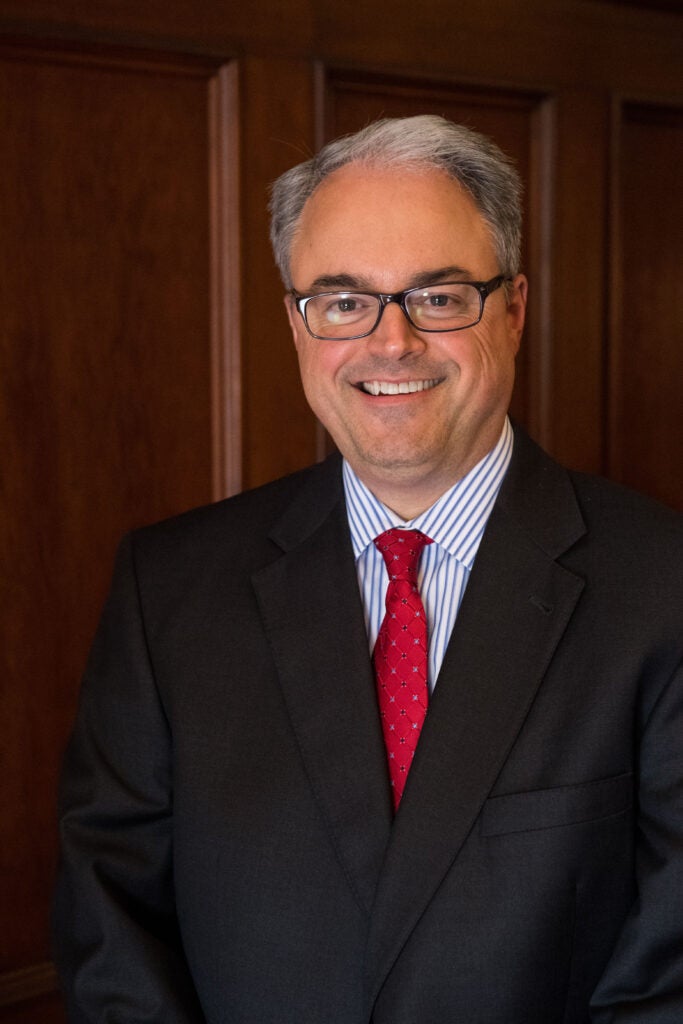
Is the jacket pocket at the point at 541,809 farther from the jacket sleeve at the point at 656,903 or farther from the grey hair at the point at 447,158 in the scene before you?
the grey hair at the point at 447,158

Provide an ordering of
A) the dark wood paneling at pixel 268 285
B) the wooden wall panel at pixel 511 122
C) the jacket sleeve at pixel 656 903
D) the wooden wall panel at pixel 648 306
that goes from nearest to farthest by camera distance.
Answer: the jacket sleeve at pixel 656 903, the dark wood paneling at pixel 268 285, the wooden wall panel at pixel 511 122, the wooden wall panel at pixel 648 306

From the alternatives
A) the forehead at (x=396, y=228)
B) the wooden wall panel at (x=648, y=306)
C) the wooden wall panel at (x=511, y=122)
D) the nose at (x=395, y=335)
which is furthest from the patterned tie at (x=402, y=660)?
the wooden wall panel at (x=648, y=306)

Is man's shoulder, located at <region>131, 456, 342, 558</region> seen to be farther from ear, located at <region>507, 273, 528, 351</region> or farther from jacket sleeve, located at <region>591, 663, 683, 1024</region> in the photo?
jacket sleeve, located at <region>591, 663, 683, 1024</region>

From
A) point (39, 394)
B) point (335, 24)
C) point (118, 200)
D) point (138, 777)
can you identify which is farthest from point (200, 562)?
point (335, 24)

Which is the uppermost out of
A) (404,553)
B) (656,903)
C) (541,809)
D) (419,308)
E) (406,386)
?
(419,308)

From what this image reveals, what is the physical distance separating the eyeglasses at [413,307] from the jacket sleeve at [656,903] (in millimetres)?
527

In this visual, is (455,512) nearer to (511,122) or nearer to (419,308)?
(419,308)

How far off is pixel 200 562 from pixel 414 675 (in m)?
0.35

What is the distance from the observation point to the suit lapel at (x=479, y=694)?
1.52 m

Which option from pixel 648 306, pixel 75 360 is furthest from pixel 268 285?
pixel 648 306

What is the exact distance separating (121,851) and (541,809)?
556mm

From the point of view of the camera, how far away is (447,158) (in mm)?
1665

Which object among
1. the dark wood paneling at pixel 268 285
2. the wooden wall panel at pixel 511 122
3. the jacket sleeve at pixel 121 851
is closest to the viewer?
the jacket sleeve at pixel 121 851

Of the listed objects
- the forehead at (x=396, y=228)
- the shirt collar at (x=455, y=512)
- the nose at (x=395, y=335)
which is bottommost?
the shirt collar at (x=455, y=512)
